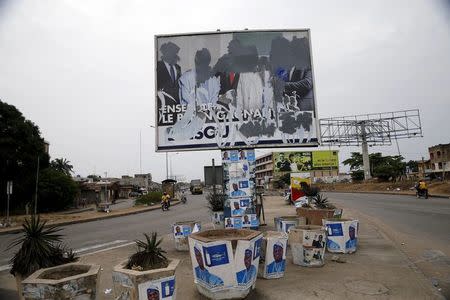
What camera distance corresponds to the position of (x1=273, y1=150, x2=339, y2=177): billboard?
95062 mm

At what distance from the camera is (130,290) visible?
4.45 meters

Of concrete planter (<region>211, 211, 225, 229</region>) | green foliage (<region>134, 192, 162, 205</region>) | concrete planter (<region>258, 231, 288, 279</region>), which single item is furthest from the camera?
green foliage (<region>134, 192, 162, 205</region>)

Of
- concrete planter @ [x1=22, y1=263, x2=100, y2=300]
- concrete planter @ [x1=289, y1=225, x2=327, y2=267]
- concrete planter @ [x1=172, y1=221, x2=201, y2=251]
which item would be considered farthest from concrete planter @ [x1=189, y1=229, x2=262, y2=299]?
concrete planter @ [x1=172, y1=221, x2=201, y2=251]

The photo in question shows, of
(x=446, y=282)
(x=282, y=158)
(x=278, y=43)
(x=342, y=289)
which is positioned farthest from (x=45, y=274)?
(x=282, y=158)

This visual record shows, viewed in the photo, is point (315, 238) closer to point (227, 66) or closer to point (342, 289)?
point (342, 289)

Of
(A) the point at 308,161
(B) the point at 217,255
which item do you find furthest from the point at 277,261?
(A) the point at 308,161

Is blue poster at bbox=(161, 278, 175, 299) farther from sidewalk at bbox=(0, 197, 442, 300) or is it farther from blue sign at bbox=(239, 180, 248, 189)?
blue sign at bbox=(239, 180, 248, 189)

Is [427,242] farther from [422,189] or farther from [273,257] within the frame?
[422,189]

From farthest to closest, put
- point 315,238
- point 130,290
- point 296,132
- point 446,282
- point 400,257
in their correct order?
1. point 296,132
2. point 400,257
3. point 315,238
4. point 446,282
5. point 130,290

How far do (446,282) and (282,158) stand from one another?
9564 cm

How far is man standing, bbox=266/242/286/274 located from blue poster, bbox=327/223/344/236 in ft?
7.97

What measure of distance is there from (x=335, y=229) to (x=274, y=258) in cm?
267

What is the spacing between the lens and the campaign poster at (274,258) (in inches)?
254

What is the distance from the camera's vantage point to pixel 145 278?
443cm
